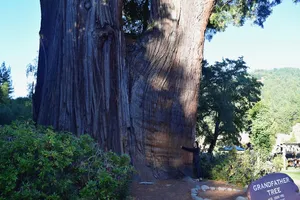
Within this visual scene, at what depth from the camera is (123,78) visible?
7.44 m

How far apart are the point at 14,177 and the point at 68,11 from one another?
4.46 meters

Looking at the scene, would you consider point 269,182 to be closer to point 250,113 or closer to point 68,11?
point 68,11

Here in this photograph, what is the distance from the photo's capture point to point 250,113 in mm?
23344

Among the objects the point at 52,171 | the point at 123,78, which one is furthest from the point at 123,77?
the point at 52,171

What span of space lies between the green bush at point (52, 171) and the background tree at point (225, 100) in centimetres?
1756

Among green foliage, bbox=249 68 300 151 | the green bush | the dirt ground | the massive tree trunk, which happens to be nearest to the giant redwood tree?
the massive tree trunk

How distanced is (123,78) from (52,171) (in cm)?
369

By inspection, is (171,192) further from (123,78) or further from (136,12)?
(136,12)

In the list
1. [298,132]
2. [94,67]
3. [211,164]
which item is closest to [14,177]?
[94,67]

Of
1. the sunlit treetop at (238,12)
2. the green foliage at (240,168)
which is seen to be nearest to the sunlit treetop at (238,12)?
the sunlit treetop at (238,12)

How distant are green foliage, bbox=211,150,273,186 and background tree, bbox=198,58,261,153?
42.6 ft

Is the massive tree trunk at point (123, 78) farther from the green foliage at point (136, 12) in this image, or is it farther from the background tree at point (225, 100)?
the background tree at point (225, 100)

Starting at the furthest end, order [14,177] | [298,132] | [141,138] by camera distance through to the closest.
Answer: [298,132] → [141,138] → [14,177]

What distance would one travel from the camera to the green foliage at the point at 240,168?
7.97m
